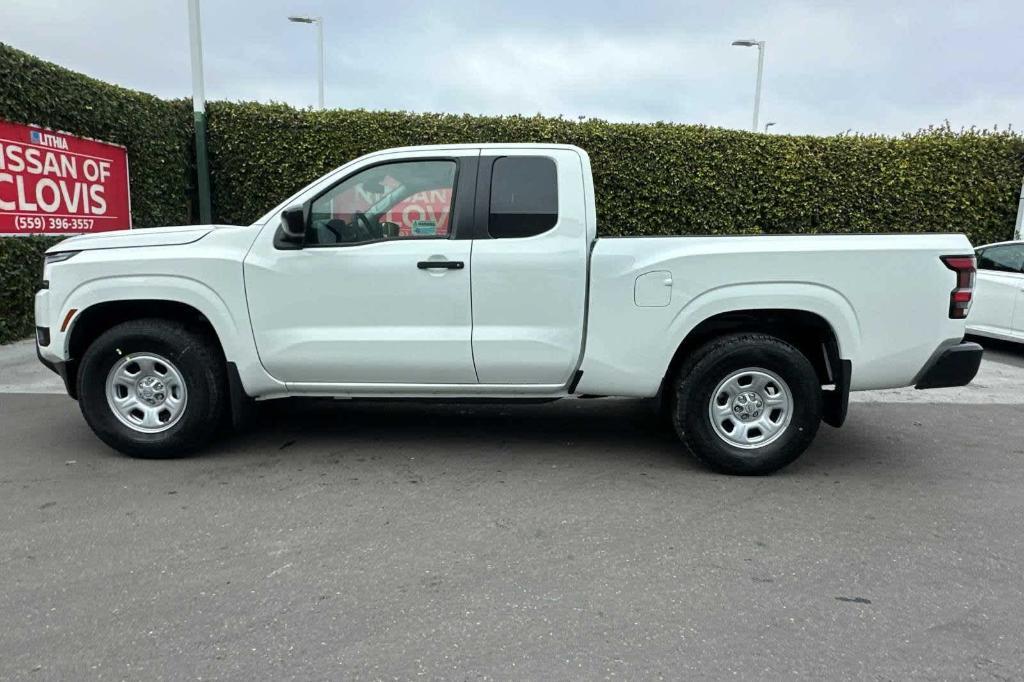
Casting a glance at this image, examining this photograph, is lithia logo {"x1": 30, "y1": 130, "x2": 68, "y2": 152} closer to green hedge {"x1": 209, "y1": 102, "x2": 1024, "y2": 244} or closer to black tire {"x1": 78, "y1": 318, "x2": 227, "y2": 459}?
green hedge {"x1": 209, "y1": 102, "x2": 1024, "y2": 244}

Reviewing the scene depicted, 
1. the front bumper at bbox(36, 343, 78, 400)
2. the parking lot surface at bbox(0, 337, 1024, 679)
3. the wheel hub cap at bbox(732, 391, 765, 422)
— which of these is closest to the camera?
the parking lot surface at bbox(0, 337, 1024, 679)

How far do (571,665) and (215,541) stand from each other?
73.0 inches

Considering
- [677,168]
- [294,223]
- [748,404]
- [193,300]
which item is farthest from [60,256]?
[677,168]

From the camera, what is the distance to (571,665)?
7.93 feet

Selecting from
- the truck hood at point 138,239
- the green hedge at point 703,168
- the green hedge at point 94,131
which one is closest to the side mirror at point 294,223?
the truck hood at point 138,239

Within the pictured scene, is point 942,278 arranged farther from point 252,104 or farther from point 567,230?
point 252,104

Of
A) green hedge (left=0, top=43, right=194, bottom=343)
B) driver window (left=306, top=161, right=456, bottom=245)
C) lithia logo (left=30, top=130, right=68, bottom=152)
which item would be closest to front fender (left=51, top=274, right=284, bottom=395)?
driver window (left=306, top=161, right=456, bottom=245)

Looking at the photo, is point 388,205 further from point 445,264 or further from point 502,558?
point 502,558

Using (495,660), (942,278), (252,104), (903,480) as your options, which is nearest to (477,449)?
(495,660)

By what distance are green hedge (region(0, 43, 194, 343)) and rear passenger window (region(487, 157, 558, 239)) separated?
6778mm

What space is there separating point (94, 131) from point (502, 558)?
9028mm

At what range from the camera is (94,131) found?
9336 mm

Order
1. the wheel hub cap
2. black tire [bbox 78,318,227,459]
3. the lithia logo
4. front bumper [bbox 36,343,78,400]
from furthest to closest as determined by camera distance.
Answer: the lithia logo < front bumper [bbox 36,343,78,400] < black tire [bbox 78,318,227,459] < the wheel hub cap

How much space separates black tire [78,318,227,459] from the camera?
439 centimetres
